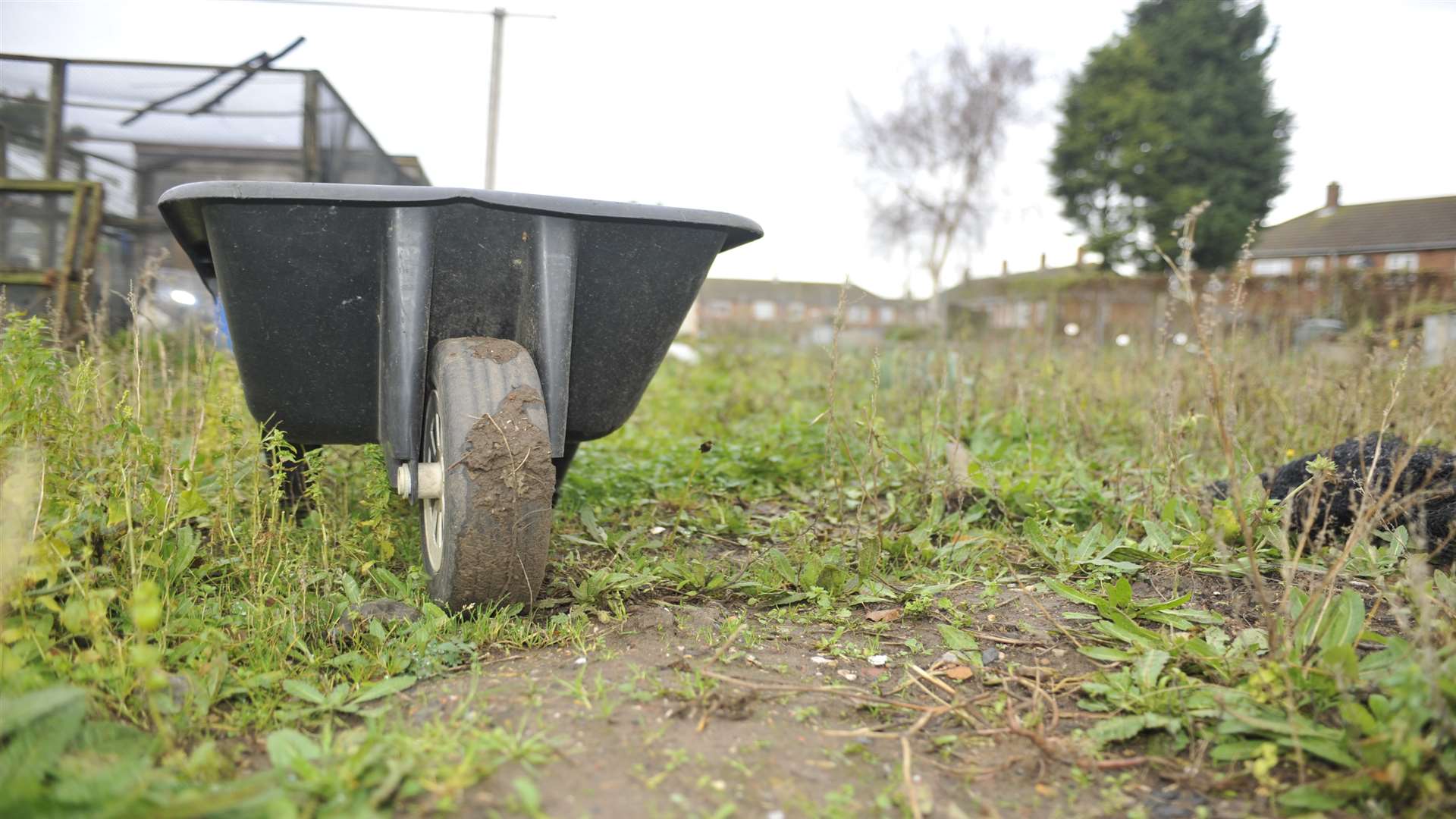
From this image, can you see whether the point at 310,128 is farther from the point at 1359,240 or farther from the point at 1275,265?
the point at 1275,265

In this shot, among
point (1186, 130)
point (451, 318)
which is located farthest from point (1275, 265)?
point (451, 318)

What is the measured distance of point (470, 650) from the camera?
185cm

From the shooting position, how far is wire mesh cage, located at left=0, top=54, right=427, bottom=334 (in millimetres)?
5578

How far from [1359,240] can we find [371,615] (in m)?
30.7

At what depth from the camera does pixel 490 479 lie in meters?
1.87

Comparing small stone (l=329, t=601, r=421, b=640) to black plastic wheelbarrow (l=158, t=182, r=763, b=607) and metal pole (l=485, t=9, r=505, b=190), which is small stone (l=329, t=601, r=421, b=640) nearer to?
black plastic wheelbarrow (l=158, t=182, r=763, b=607)

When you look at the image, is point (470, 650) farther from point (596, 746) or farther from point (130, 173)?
point (130, 173)

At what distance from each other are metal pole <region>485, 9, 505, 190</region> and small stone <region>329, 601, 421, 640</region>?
19.2ft

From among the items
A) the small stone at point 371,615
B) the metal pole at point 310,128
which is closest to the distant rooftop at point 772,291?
the metal pole at point 310,128

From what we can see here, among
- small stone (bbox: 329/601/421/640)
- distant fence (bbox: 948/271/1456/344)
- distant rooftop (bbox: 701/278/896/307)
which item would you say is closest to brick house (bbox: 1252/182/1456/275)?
distant fence (bbox: 948/271/1456/344)

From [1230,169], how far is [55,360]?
28.1m

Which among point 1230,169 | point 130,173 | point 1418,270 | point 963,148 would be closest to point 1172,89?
point 1230,169

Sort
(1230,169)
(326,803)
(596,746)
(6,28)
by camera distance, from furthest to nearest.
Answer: (1230,169) < (6,28) < (596,746) < (326,803)

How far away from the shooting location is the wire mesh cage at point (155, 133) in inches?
220
